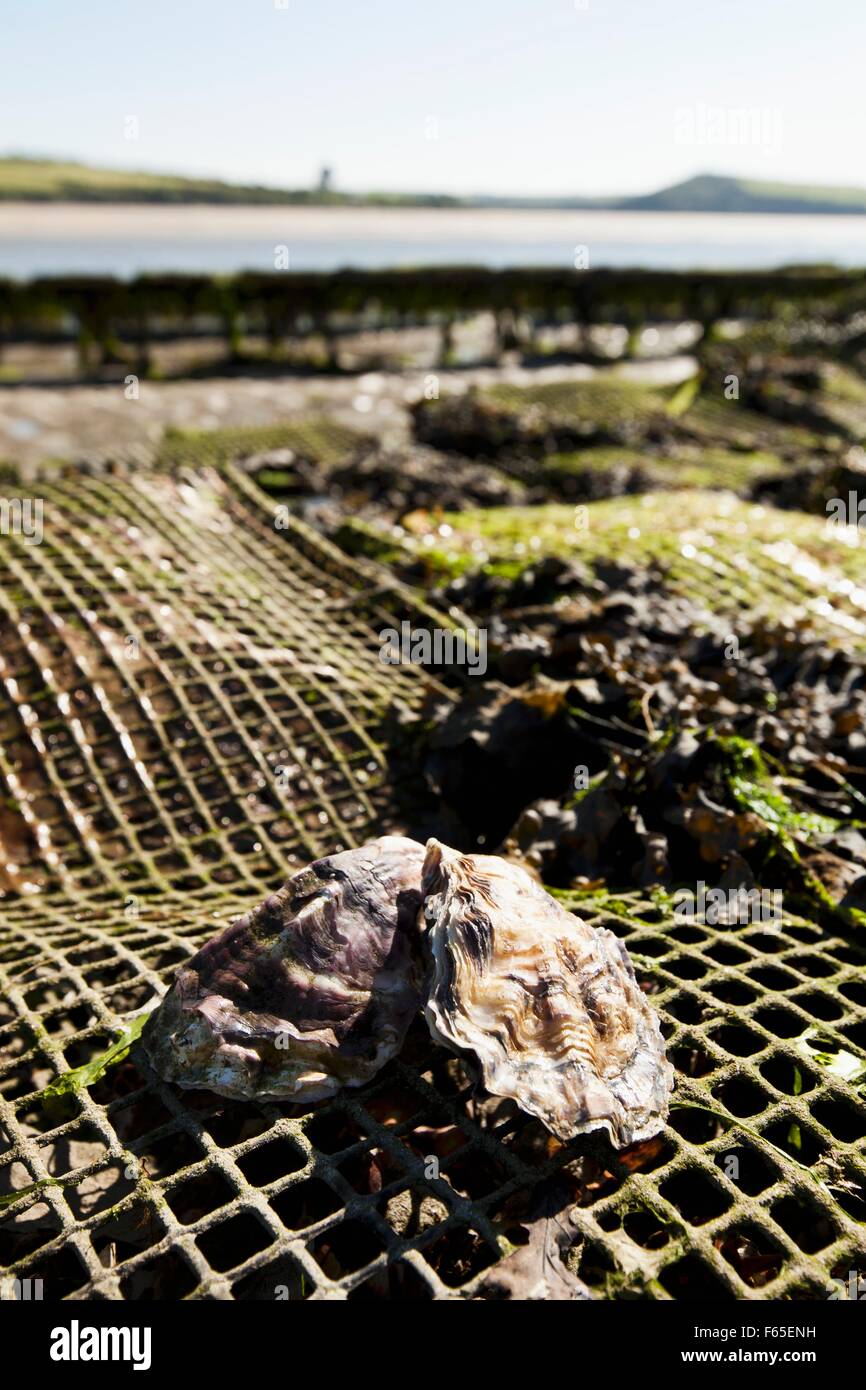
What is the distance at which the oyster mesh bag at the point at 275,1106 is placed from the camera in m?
2.01

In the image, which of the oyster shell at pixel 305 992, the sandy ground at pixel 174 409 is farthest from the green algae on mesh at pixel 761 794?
the sandy ground at pixel 174 409

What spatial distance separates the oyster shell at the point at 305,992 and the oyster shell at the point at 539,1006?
142mm

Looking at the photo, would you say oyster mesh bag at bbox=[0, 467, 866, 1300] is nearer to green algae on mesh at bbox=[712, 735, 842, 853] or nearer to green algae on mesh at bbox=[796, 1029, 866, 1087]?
green algae on mesh at bbox=[796, 1029, 866, 1087]

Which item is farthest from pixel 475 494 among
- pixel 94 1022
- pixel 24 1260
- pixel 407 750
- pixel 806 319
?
pixel 806 319

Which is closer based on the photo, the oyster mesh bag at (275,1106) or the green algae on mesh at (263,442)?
the oyster mesh bag at (275,1106)

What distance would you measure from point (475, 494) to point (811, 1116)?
6837mm

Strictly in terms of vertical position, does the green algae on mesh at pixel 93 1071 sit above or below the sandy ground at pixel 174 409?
below

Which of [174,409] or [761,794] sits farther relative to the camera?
[174,409]

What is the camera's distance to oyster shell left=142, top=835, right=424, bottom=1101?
2.18m

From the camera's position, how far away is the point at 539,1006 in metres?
2.11

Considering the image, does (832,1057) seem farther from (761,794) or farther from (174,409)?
(174,409)

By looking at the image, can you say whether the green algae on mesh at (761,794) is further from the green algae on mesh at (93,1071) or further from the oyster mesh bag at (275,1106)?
the green algae on mesh at (93,1071)

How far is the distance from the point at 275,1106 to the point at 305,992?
0.29 metres

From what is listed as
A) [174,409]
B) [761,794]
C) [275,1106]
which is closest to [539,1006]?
[275,1106]
